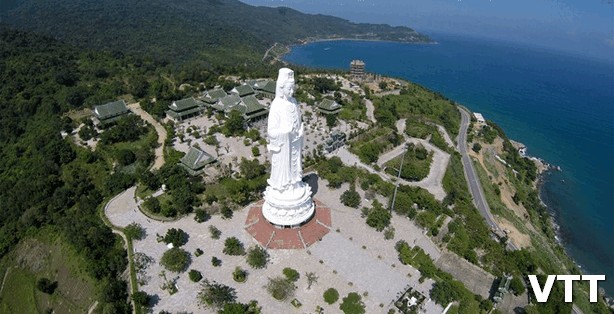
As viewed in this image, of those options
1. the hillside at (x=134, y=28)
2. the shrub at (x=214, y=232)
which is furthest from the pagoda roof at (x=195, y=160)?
the hillside at (x=134, y=28)

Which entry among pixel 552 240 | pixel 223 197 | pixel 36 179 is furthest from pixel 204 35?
pixel 552 240

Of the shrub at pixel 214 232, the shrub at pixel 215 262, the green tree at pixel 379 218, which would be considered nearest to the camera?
the shrub at pixel 215 262

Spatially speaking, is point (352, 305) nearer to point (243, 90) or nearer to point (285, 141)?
point (285, 141)

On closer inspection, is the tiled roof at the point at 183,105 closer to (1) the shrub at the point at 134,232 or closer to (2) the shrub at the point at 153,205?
(2) the shrub at the point at 153,205

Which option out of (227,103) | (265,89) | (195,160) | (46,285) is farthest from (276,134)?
(265,89)

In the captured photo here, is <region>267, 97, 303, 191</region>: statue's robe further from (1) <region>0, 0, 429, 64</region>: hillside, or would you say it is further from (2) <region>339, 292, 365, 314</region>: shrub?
(1) <region>0, 0, 429, 64</region>: hillside

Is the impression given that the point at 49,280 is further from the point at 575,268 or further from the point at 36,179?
the point at 575,268

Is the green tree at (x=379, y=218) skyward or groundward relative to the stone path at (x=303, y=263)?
skyward
